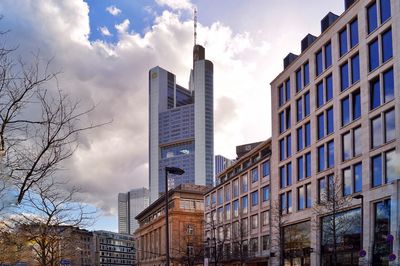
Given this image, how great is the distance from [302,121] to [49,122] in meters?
58.7

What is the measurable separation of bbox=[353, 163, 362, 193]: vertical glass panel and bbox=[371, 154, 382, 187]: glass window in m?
2.37

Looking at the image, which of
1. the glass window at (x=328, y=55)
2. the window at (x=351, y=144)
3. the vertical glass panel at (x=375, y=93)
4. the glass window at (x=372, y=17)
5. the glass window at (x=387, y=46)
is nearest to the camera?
the glass window at (x=387, y=46)

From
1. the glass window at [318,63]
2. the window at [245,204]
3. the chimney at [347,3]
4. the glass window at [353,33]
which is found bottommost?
the window at [245,204]

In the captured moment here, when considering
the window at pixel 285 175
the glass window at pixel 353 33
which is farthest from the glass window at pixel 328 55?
the window at pixel 285 175

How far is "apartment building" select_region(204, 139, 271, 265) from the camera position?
3120 inches

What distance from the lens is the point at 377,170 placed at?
49.4 meters

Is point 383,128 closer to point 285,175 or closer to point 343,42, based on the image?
point 343,42

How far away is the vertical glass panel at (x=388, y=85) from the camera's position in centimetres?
4828

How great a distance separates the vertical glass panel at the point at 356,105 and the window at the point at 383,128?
296 centimetres

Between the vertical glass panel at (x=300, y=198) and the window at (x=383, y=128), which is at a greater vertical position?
the window at (x=383, y=128)

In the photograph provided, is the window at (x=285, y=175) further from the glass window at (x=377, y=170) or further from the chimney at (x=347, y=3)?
the chimney at (x=347, y=3)

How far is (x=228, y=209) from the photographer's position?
97500 mm

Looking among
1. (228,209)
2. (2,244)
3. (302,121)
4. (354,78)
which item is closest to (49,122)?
(2,244)

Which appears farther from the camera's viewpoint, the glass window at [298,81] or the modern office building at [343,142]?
the glass window at [298,81]
